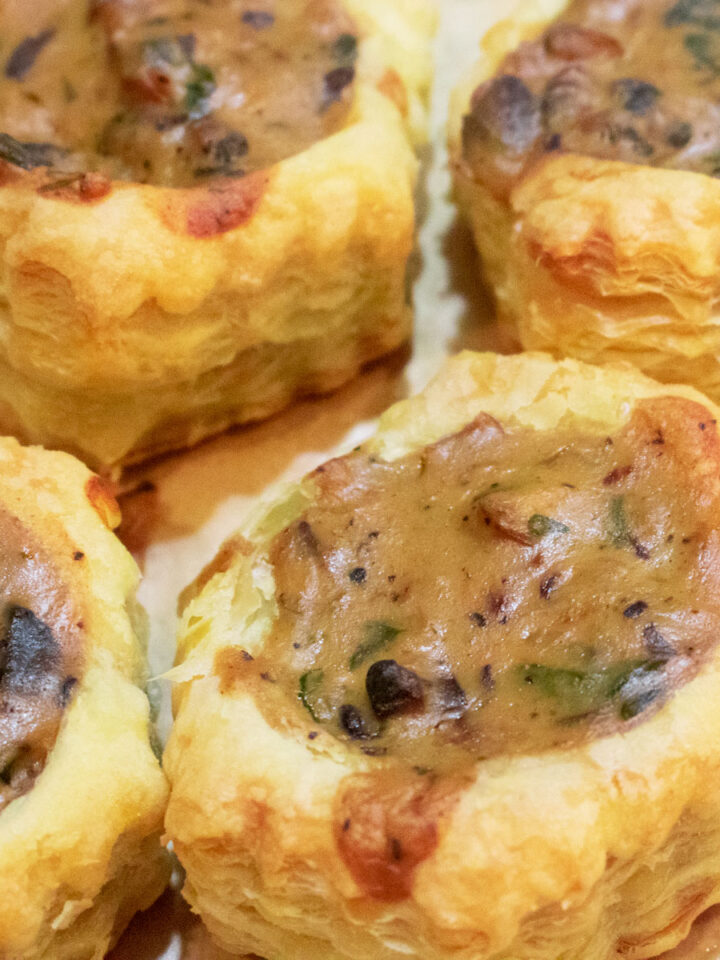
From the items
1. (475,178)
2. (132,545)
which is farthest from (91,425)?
(475,178)

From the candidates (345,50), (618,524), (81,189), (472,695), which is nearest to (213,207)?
(81,189)

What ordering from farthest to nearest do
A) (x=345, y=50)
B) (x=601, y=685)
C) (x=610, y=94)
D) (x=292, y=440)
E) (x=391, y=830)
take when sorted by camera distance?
(x=292, y=440), (x=345, y=50), (x=610, y=94), (x=601, y=685), (x=391, y=830)

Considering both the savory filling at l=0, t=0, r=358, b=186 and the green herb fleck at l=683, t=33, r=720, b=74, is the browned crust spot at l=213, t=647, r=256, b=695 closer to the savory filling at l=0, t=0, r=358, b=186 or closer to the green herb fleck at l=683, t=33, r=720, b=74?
the savory filling at l=0, t=0, r=358, b=186

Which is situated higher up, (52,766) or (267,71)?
(267,71)

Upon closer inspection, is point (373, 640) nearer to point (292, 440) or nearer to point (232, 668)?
point (232, 668)

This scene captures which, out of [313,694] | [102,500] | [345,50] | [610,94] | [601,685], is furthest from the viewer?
[345,50]

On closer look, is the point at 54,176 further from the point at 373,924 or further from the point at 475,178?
the point at 373,924

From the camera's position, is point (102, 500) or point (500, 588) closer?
point (500, 588)
